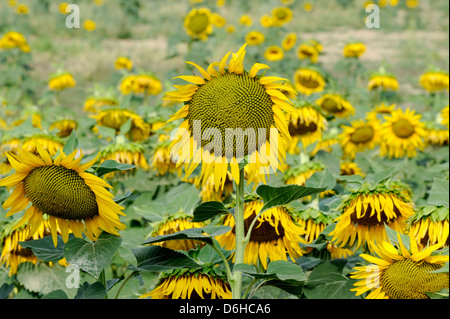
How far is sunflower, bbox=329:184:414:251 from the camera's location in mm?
1331

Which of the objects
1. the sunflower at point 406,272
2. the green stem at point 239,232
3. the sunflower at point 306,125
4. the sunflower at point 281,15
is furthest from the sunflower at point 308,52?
the green stem at point 239,232

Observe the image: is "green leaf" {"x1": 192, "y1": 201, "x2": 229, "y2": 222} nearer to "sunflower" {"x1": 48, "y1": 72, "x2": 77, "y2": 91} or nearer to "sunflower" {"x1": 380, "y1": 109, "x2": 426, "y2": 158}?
"sunflower" {"x1": 380, "y1": 109, "x2": 426, "y2": 158}

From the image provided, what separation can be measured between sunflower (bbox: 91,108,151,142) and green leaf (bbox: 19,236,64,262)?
4.23ft

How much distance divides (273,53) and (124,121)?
2.89 m

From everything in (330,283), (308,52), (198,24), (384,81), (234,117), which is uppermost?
(198,24)

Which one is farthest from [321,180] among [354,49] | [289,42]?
[289,42]

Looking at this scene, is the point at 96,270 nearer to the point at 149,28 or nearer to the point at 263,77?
the point at 263,77

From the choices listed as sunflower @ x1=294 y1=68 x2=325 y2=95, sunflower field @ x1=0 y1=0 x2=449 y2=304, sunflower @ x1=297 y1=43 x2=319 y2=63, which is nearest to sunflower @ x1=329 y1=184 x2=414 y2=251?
sunflower field @ x1=0 y1=0 x2=449 y2=304

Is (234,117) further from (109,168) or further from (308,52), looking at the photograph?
(308,52)

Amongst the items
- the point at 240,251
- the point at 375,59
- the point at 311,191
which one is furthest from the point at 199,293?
the point at 375,59

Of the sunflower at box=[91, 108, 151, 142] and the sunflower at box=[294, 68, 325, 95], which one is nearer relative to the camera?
the sunflower at box=[91, 108, 151, 142]

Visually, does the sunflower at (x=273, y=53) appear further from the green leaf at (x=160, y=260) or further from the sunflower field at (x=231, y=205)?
the green leaf at (x=160, y=260)

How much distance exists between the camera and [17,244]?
5.07 feet

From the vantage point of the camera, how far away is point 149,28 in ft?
42.1
